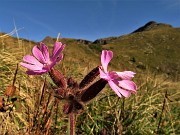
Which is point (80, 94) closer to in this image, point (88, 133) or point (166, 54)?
point (88, 133)

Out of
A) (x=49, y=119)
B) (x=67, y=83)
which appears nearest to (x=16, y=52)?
(x=49, y=119)

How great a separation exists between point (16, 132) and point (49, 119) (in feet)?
1.29

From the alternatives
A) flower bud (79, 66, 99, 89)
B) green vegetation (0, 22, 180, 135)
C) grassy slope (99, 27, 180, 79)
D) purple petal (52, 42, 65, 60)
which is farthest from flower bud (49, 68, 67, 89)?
grassy slope (99, 27, 180, 79)

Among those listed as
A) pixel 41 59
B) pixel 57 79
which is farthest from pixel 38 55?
pixel 57 79

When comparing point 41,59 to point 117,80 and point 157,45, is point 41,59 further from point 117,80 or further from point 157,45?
point 157,45

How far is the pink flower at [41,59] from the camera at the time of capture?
3.15 feet

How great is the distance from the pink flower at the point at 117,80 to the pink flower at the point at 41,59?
13 centimetres

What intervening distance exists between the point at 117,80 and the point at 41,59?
23 centimetres

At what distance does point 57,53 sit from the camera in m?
0.96

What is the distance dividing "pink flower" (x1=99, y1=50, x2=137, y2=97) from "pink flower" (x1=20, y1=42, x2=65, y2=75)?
0.42 feet

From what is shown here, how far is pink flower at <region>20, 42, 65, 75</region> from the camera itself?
0.96 meters

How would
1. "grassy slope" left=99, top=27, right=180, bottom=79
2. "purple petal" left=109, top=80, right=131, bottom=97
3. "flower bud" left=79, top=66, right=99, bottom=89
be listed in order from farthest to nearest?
"grassy slope" left=99, top=27, right=180, bottom=79 < "flower bud" left=79, top=66, right=99, bottom=89 < "purple petal" left=109, top=80, right=131, bottom=97

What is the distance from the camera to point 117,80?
100 cm

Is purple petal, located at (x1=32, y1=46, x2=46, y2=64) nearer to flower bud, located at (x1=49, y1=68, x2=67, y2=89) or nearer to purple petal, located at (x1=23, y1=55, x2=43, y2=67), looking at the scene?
purple petal, located at (x1=23, y1=55, x2=43, y2=67)
